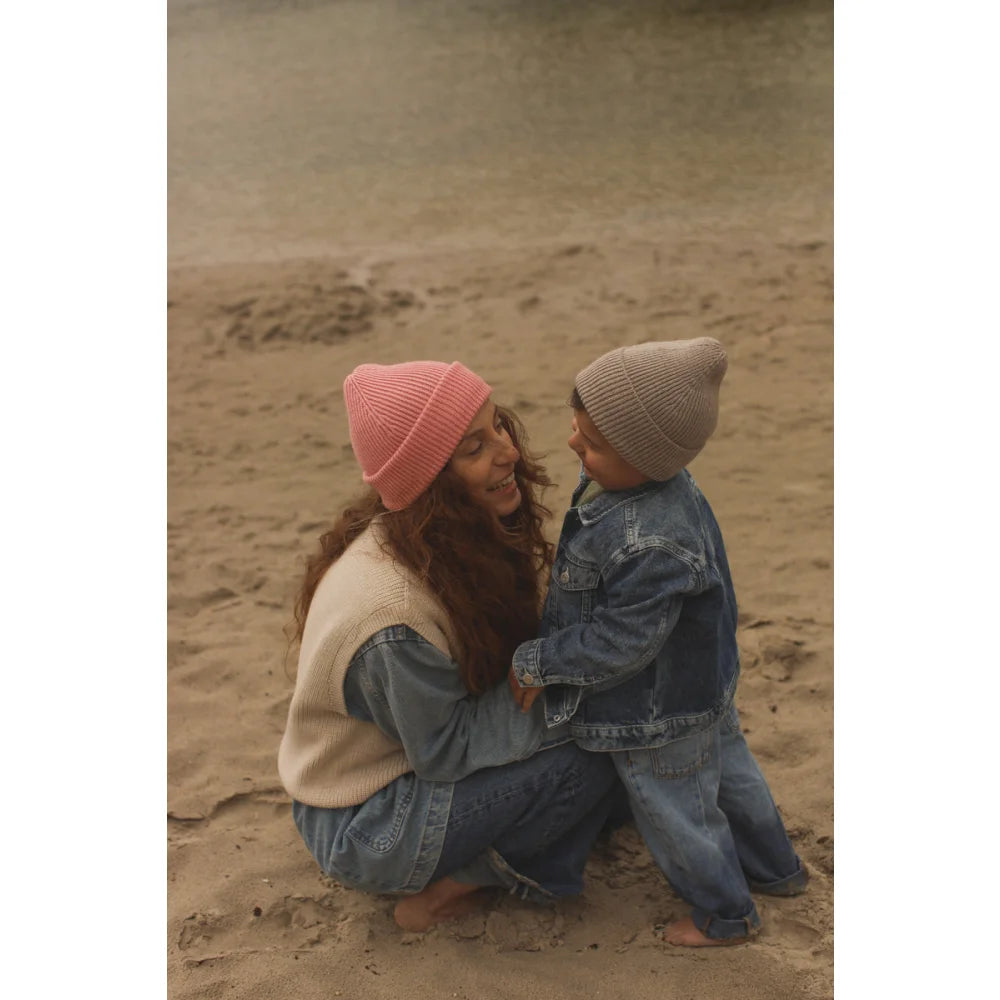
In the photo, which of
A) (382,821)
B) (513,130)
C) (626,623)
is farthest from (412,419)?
(513,130)

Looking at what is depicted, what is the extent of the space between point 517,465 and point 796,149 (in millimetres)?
5664

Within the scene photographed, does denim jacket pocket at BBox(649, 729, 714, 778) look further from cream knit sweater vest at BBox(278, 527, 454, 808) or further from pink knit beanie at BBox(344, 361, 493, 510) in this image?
pink knit beanie at BBox(344, 361, 493, 510)

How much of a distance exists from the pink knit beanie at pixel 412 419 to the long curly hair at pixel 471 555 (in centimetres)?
7

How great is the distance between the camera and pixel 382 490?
2412 millimetres

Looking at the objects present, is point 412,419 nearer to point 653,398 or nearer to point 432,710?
point 653,398

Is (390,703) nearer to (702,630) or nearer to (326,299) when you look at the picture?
(702,630)

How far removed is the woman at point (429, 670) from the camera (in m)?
2.34

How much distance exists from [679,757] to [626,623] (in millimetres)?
353

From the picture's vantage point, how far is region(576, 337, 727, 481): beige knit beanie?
7.30ft

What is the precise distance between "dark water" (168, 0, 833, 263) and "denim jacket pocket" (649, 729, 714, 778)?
5255 millimetres

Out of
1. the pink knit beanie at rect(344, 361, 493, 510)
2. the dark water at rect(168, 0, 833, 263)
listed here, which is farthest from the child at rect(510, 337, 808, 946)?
the dark water at rect(168, 0, 833, 263)

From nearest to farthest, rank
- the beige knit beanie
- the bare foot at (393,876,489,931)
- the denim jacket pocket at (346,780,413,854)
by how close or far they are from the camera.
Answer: the beige knit beanie, the denim jacket pocket at (346,780,413,854), the bare foot at (393,876,489,931)

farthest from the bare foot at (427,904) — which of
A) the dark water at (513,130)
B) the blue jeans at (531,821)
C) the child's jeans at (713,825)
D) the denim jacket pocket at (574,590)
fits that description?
the dark water at (513,130)

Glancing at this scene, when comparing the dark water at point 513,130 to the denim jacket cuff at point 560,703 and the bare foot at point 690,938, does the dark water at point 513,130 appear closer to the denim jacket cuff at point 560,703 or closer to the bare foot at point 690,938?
the denim jacket cuff at point 560,703
